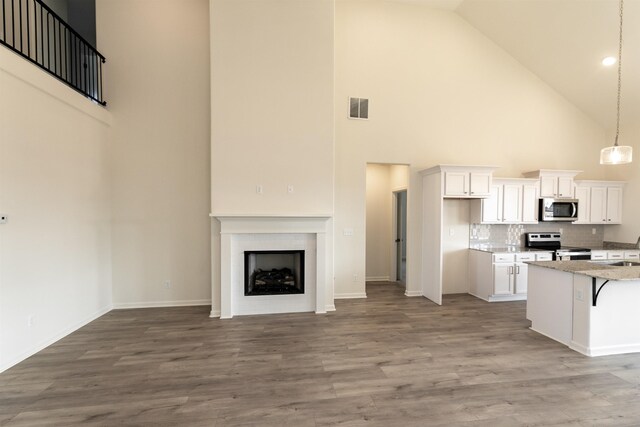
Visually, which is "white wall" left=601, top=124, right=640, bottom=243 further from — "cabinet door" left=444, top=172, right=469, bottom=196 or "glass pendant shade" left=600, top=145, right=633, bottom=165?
"cabinet door" left=444, top=172, right=469, bottom=196

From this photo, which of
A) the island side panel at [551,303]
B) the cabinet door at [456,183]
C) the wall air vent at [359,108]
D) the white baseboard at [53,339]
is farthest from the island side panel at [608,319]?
the white baseboard at [53,339]

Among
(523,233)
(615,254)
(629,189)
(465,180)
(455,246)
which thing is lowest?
(615,254)

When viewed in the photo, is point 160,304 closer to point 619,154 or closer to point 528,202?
point 619,154

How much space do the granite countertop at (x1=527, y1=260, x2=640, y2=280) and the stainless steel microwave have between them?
2154 millimetres

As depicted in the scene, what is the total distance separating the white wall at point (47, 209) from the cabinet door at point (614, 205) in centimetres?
942

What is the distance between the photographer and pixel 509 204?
216 inches

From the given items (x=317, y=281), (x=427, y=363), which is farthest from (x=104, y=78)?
(x=427, y=363)

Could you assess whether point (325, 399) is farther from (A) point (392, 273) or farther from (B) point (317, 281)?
(A) point (392, 273)

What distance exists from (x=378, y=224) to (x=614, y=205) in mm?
4753

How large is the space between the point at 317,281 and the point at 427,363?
80.2 inches

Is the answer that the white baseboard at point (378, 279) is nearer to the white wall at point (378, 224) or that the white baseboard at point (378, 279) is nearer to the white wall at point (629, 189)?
the white wall at point (378, 224)

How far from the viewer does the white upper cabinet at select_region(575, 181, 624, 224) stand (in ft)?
19.0

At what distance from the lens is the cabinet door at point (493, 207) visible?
5395mm

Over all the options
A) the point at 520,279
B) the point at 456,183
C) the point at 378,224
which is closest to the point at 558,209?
the point at 520,279
